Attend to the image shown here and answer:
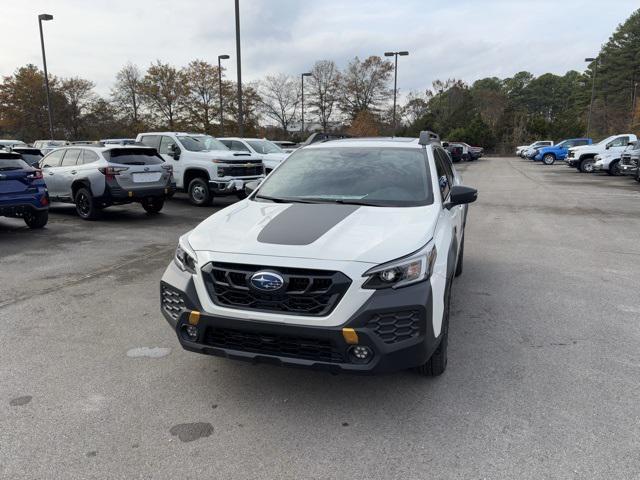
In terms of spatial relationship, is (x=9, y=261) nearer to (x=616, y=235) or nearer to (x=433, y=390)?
(x=433, y=390)

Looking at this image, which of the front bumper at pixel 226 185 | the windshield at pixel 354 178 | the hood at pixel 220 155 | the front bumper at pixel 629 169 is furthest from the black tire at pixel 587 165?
the windshield at pixel 354 178

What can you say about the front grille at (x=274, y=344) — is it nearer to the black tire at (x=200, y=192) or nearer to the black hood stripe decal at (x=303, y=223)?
the black hood stripe decal at (x=303, y=223)

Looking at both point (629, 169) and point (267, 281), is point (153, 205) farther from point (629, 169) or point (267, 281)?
point (629, 169)

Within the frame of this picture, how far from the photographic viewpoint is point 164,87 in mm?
44469

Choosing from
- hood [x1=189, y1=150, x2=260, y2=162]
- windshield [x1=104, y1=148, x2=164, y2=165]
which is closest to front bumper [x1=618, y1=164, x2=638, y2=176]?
hood [x1=189, y1=150, x2=260, y2=162]

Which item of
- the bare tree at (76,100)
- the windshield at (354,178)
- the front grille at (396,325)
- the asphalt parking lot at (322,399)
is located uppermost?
the bare tree at (76,100)

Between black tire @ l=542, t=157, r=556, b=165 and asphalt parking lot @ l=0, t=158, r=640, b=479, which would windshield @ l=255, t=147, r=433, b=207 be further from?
black tire @ l=542, t=157, r=556, b=165

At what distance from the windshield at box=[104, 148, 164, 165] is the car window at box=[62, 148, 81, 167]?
100 cm

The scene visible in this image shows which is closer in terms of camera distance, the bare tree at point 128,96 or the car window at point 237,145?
the car window at point 237,145

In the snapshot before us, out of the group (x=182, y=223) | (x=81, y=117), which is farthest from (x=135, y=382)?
(x=81, y=117)

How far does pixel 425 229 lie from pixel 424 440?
1317 mm

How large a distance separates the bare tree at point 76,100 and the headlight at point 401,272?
50.7 metres

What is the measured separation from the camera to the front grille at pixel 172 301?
10.5ft

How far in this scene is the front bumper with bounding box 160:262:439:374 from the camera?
2.79 meters
